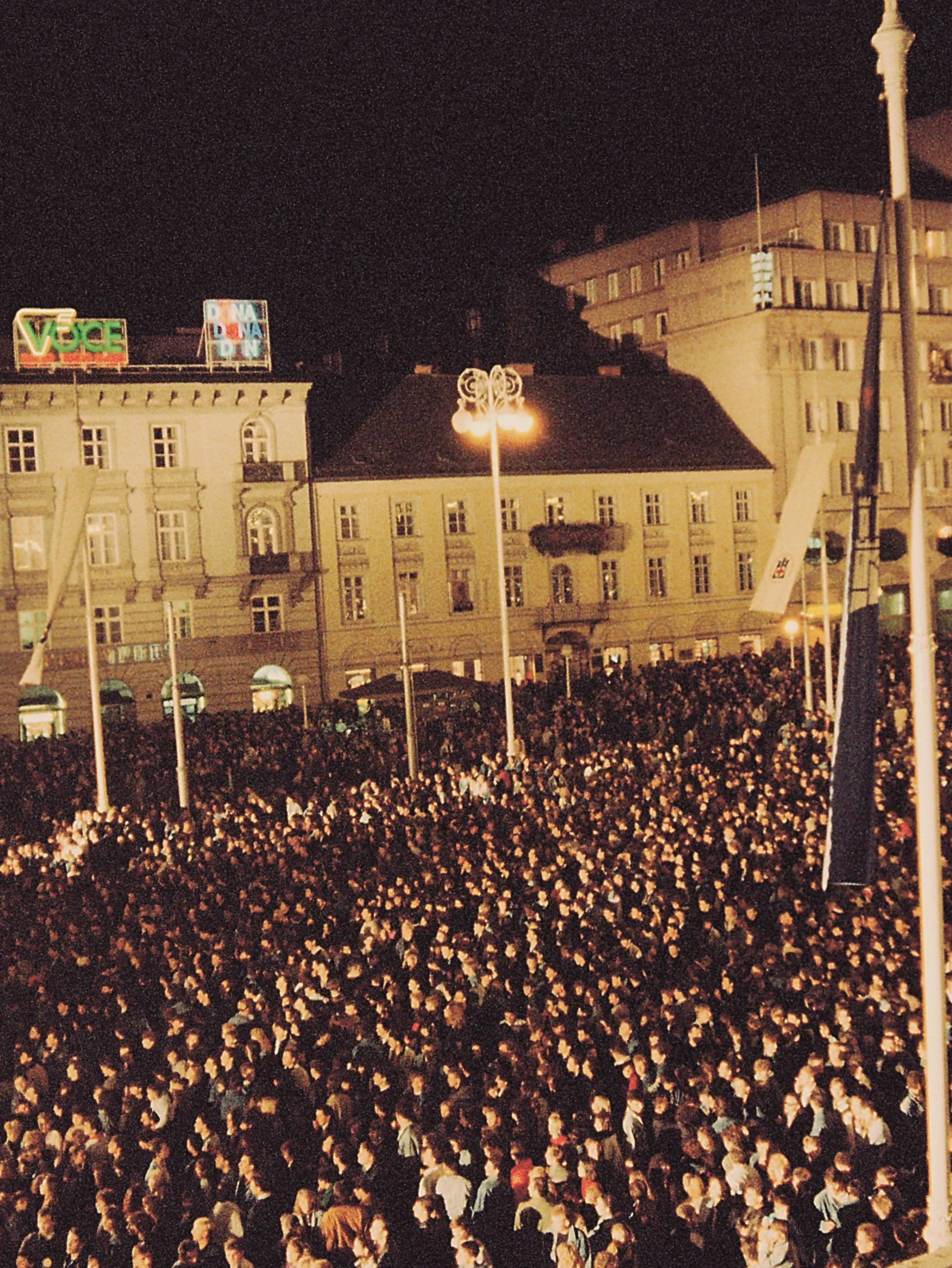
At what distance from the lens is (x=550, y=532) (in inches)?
2117

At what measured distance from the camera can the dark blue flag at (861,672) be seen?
948 cm

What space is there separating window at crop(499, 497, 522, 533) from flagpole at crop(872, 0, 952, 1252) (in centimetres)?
4449

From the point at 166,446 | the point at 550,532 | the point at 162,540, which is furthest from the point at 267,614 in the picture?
the point at 550,532

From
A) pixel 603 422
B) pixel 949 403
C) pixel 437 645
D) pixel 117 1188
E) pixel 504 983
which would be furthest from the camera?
pixel 949 403

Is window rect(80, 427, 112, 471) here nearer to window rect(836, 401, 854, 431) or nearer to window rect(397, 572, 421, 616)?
window rect(397, 572, 421, 616)

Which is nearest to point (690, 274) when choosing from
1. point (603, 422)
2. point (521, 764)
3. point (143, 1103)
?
point (603, 422)

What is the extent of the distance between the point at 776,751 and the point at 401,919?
10.3 meters

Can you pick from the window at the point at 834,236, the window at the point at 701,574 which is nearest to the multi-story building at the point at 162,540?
the window at the point at 701,574

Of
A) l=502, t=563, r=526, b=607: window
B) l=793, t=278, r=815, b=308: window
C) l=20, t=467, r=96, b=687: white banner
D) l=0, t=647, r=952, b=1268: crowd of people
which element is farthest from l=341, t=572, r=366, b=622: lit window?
l=0, t=647, r=952, b=1268: crowd of people

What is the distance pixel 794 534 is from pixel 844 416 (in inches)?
1527

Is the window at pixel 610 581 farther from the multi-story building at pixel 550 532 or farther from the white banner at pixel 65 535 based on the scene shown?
the white banner at pixel 65 535

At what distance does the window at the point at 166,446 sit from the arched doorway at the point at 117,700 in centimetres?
735

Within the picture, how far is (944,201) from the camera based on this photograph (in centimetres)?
6334

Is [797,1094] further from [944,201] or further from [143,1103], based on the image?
[944,201]
